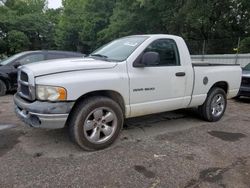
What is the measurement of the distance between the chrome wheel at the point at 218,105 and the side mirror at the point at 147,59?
7.27 ft

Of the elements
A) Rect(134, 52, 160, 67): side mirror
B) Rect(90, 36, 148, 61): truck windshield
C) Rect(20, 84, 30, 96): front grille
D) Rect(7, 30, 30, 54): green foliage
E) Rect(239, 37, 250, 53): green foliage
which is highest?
Rect(7, 30, 30, 54): green foliage

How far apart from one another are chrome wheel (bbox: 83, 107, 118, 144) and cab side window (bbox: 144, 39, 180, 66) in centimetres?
138

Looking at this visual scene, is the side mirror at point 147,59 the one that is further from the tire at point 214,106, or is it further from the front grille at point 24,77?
the tire at point 214,106

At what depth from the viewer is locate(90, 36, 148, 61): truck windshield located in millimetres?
4535

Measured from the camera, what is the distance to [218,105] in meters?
6.10

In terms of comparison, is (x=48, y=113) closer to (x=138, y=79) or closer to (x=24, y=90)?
(x=24, y=90)

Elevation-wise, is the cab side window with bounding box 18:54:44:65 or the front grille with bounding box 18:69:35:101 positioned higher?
the cab side window with bounding box 18:54:44:65

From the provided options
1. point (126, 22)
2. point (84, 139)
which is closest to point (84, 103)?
point (84, 139)

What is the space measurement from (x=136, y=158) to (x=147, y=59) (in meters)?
1.59

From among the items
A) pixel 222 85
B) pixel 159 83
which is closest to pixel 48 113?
pixel 159 83

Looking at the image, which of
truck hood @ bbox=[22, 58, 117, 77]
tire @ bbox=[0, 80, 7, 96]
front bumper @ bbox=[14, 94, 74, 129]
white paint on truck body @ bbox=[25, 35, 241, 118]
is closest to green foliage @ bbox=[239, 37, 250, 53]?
white paint on truck body @ bbox=[25, 35, 241, 118]

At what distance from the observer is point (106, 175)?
11.1 ft

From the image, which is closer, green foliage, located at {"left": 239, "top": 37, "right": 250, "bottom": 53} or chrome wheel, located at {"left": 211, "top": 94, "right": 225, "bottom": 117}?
chrome wheel, located at {"left": 211, "top": 94, "right": 225, "bottom": 117}

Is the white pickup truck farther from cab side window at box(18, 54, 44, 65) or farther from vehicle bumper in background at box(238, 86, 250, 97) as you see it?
cab side window at box(18, 54, 44, 65)
